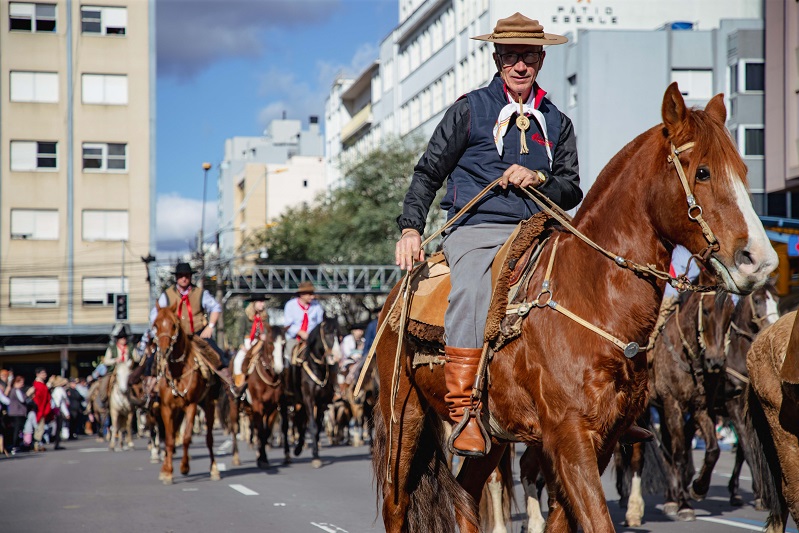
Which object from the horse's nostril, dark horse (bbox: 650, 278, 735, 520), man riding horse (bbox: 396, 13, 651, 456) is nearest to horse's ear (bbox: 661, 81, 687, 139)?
the horse's nostril

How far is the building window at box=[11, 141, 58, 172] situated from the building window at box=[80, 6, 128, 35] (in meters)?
6.65

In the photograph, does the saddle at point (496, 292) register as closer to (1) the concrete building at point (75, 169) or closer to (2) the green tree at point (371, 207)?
(2) the green tree at point (371, 207)

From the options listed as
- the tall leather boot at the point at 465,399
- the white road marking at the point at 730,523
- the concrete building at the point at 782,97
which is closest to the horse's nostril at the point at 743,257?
the tall leather boot at the point at 465,399

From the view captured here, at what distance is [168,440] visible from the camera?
53.7ft

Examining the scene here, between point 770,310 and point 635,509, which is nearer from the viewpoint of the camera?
point 635,509

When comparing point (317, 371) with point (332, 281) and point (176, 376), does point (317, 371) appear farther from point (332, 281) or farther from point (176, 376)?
point (332, 281)

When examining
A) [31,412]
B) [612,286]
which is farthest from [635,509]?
[31,412]

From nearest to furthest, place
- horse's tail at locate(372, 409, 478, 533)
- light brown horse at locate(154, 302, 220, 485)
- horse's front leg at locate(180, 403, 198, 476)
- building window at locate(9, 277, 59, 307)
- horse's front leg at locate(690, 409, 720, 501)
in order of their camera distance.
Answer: horse's tail at locate(372, 409, 478, 533) < horse's front leg at locate(690, 409, 720, 501) < light brown horse at locate(154, 302, 220, 485) < horse's front leg at locate(180, 403, 198, 476) < building window at locate(9, 277, 59, 307)

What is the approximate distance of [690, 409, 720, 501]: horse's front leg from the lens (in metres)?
11.9

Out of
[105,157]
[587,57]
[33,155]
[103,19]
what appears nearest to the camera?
[587,57]

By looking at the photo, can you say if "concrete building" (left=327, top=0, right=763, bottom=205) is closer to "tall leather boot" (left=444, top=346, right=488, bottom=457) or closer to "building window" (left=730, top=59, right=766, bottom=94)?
"building window" (left=730, top=59, right=766, bottom=94)

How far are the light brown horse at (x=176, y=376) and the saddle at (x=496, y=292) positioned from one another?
31.5 feet

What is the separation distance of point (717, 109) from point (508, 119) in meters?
1.35

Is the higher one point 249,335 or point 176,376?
point 249,335
